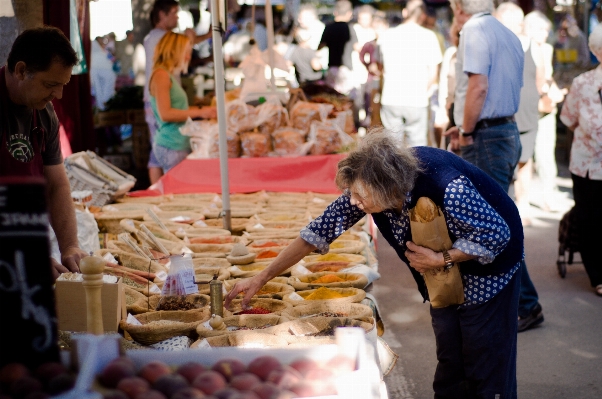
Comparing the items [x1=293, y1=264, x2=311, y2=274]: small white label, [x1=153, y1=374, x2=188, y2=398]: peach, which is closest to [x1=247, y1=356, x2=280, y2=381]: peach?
[x1=153, y1=374, x2=188, y2=398]: peach

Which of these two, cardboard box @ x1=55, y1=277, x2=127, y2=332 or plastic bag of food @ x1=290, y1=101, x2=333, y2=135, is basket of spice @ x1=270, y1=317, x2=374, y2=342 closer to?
cardboard box @ x1=55, y1=277, x2=127, y2=332

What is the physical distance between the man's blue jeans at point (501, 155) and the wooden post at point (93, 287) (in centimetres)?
308

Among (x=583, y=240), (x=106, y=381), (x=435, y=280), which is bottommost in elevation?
(x=583, y=240)

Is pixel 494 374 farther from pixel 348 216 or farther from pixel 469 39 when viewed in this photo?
pixel 469 39

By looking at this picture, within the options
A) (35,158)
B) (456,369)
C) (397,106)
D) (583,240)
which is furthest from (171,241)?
(397,106)

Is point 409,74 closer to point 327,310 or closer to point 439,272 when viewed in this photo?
point 327,310

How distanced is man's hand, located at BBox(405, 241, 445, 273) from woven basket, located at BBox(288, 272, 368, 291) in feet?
2.65

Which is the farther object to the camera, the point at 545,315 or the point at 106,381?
the point at 545,315

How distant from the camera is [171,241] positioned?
4430 mm

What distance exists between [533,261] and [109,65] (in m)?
7.40

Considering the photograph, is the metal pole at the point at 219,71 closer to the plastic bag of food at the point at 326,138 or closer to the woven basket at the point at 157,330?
the woven basket at the point at 157,330

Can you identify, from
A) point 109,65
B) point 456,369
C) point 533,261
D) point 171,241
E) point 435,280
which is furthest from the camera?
point 109,65

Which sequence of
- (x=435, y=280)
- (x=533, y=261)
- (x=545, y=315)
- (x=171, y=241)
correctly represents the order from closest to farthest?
(x=435, y=280)
(x=171, y=241)
(x=545, y=315)
(x=533, y=261)

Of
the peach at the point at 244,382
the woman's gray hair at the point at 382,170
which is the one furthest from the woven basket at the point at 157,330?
the peach at the point at 244,382
